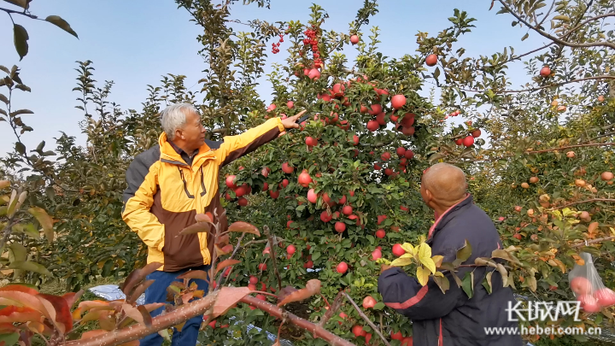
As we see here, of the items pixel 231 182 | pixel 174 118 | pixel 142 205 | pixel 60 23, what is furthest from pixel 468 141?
pixel 60 23

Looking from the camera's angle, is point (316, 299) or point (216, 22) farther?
point (216, 22)

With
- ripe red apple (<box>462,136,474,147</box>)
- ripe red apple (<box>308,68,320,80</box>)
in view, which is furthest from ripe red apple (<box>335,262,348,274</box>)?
ripe red apple (<box>308,68,320,80</box>)

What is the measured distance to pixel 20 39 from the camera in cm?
67

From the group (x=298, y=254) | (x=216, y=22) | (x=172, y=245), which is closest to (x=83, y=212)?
(x=172, y=245)

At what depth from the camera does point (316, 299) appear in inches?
91.0

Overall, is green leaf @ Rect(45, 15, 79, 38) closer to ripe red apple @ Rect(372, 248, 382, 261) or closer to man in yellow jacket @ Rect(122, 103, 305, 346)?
man in yellow jacket @ Rect(122, 103, 305, 346)

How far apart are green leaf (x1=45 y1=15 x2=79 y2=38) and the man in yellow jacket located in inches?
55.7

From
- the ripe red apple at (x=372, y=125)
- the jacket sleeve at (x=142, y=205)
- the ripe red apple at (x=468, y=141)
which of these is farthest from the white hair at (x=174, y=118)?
the ripe red apple at (x=468, y=141)

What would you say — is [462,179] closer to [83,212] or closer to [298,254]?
[298,254]

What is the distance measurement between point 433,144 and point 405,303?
1.42 metres

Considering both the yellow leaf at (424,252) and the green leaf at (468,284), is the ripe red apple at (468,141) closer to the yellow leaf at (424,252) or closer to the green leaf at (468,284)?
the green leaf at (468,284)

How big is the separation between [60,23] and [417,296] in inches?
58.2

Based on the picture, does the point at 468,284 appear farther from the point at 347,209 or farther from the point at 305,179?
the point at 305,179

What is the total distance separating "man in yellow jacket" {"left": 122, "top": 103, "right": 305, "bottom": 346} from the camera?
6.69 feet
